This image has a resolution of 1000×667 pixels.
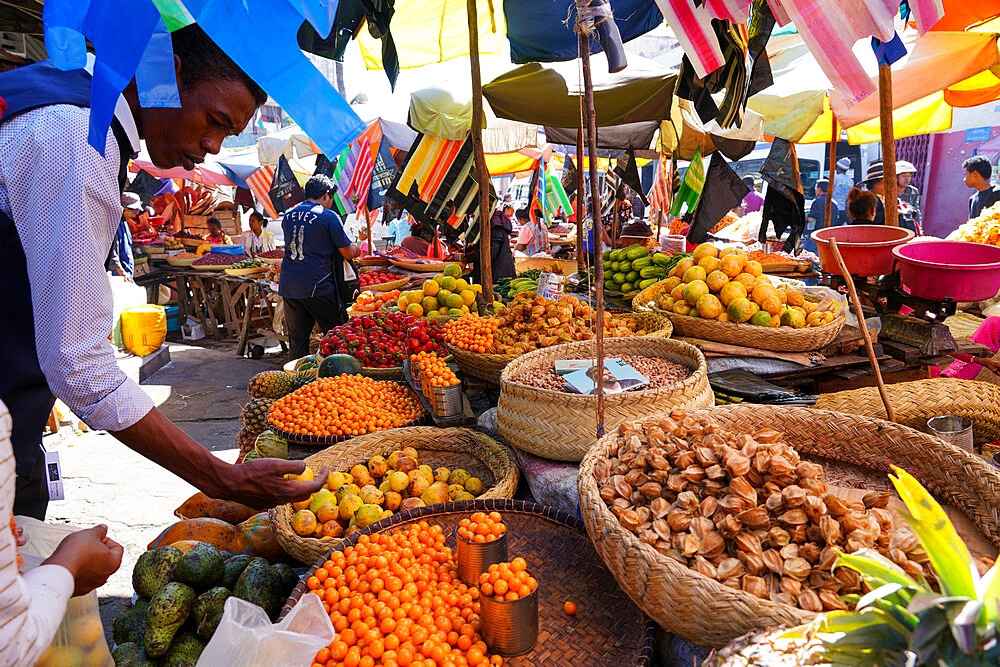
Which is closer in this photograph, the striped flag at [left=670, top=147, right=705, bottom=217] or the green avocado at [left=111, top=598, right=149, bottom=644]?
the green avocado at [left=111, top=598, right=149, bottom=644]

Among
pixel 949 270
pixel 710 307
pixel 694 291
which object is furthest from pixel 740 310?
pixel 949 270

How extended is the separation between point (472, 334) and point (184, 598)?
1941 millimetres

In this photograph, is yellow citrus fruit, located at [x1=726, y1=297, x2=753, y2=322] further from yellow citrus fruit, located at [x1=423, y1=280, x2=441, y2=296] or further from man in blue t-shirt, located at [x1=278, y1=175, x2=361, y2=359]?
man in blue t-shirt, located at [x1=278, y1=175, x2=361, y2=359]

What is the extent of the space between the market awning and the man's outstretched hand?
4737 millimetres

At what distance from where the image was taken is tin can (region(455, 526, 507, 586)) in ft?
5.78

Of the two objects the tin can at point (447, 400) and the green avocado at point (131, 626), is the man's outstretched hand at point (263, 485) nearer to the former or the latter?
the green avocado at point (131, 626)

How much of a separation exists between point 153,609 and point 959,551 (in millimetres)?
2250

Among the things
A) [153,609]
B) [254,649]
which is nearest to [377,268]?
[153,609]

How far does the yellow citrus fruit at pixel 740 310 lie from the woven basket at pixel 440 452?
64.3 inches

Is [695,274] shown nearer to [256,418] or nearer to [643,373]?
[643,373]

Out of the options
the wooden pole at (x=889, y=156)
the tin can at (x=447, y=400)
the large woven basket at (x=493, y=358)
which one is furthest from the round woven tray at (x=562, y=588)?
the wooden pole at (x=889, y=156)

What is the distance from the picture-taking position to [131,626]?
6.69ft

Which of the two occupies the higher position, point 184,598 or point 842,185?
point 842,185

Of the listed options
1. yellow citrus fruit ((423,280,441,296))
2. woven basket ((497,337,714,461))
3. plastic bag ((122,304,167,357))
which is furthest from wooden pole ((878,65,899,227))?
plastic bag ((122,304,167,357))
